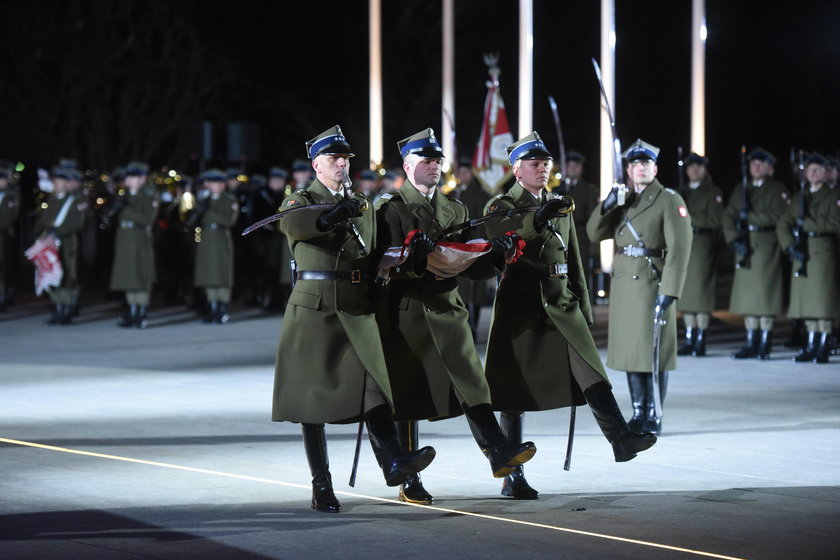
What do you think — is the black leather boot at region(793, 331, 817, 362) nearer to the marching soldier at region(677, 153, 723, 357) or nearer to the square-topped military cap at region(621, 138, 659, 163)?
the marching soldier at region(677, 153, 723, 357)

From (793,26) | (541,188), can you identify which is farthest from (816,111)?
(541,188)

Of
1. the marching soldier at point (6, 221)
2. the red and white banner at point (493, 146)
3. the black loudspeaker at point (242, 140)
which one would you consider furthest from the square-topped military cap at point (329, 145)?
the black loudspeaker at point (242, 140)

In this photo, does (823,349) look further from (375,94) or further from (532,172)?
(375,94)

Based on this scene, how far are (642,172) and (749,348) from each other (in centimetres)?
563

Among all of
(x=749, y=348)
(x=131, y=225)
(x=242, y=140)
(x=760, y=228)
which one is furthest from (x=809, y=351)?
(x=242, y=140)

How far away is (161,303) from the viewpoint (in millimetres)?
22922

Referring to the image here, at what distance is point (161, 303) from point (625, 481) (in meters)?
15.3

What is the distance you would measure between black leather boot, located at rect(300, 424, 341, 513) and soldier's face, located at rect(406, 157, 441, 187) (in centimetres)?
131

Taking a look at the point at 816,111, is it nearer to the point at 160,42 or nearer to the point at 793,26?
the point at 793,26

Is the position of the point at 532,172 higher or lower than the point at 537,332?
higher

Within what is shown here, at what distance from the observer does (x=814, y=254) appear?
15.0m

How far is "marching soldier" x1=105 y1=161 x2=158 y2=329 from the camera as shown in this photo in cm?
1878

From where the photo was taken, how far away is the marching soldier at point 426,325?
308 inches

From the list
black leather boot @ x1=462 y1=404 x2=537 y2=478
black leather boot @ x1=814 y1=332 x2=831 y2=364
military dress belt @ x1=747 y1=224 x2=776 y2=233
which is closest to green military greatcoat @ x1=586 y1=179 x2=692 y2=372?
black leather boot @ x1=462 y1=404 x2=537 y2=478
